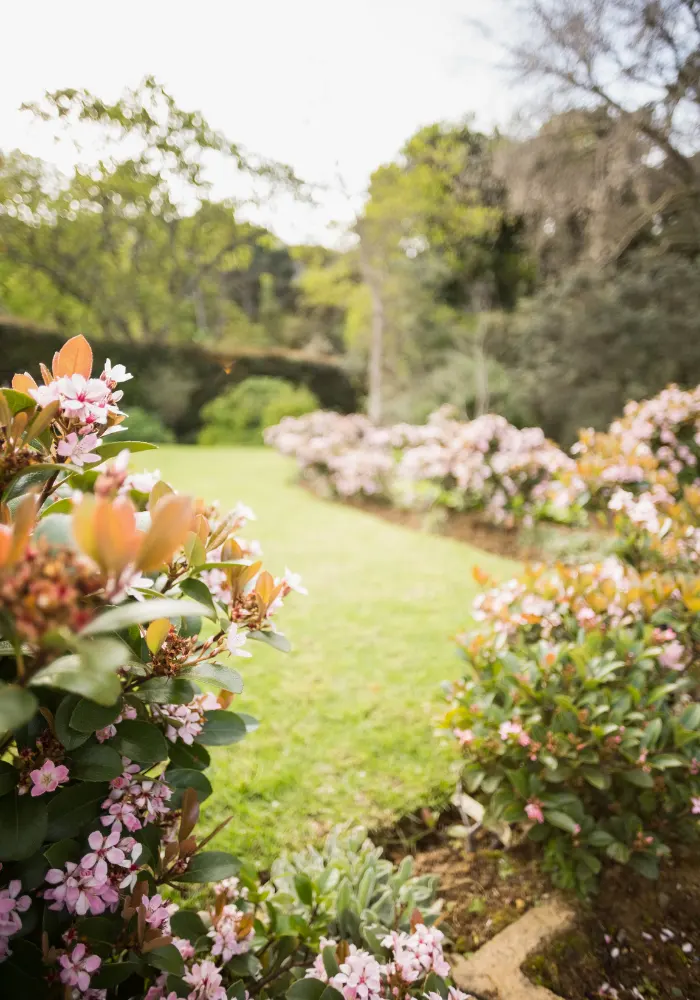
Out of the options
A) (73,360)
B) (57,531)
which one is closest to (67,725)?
(57,531)

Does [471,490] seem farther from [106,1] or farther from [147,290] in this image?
[147,290]

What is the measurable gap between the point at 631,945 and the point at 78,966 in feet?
4.39

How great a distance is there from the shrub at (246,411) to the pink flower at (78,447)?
12975 millimetres

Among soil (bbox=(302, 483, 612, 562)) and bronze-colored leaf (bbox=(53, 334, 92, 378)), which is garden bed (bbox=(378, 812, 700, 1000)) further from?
soil (bbox=(302, 483, 612, 562))

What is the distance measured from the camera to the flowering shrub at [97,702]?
0.57 meters

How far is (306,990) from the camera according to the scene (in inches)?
40.6

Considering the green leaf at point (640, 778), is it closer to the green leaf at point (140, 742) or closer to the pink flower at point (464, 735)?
the pink flower at point (464, 735)

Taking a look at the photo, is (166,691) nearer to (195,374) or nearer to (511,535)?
(511,535)

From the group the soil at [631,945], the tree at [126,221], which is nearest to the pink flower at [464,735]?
the soil at [631,945]

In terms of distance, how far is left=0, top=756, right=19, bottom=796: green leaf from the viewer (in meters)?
0.78

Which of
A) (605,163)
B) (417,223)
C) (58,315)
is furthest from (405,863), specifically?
(417,223)

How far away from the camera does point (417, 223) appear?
11.5 meters

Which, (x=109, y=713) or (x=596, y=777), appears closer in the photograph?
(x=109, y=713)

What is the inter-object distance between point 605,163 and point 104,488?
30.3 feet
